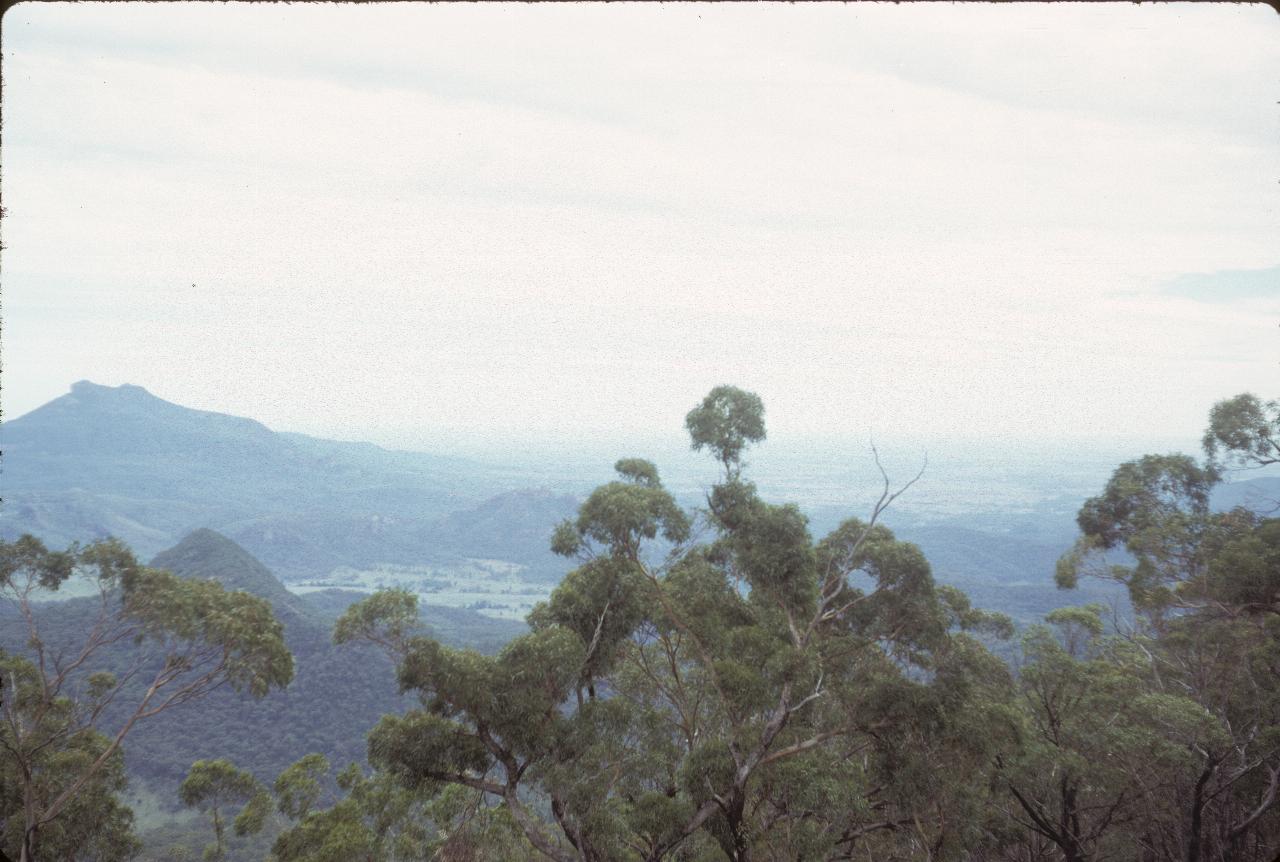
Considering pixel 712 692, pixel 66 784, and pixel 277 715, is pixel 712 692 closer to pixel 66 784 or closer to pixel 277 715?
pixel 66 784

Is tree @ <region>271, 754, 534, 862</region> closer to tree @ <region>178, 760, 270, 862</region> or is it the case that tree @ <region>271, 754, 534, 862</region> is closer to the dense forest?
the dense forest

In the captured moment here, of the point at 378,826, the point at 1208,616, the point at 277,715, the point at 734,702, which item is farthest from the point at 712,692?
the point at 277,715

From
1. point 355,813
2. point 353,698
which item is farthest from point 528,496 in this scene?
point 355,813

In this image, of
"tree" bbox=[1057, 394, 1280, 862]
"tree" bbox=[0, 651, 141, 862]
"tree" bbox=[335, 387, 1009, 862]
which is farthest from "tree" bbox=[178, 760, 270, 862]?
"tree" bbox=[1057, 394, 1280, 862]

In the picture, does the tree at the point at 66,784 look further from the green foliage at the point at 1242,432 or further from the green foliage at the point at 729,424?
the green foliage at the point at 1242,432

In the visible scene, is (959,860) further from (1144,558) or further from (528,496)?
(528,496)

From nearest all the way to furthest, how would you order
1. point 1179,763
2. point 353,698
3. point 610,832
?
point 610,832 → point 1179,763 → point 353,698

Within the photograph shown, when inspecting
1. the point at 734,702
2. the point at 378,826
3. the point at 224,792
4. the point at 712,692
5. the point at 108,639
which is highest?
the point at 108,639
